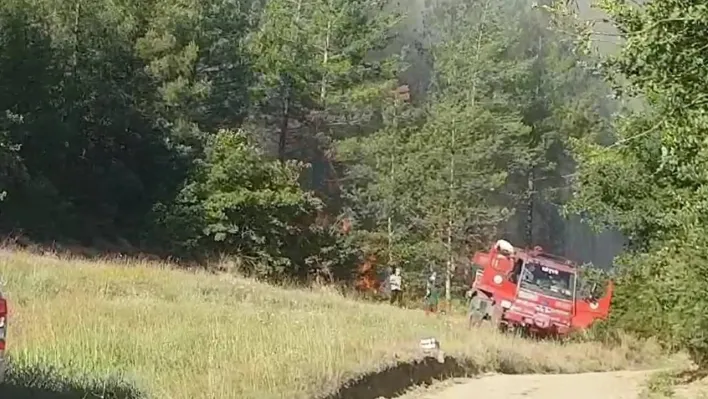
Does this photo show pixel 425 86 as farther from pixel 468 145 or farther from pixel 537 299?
pixel 537 299

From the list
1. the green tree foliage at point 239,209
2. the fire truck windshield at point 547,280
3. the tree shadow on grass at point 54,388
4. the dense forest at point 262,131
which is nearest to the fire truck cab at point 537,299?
the fire truck windshield at point 547,280

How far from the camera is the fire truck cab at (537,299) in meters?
26.8

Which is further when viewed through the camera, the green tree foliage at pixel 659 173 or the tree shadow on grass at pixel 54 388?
the tree shadow on grass at pixel 54 388

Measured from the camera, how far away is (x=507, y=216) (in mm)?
52281

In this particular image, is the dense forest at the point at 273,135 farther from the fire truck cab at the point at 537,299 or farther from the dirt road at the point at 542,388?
the dirt road at the point at 542,388

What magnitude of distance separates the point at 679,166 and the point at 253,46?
4960 centimetres

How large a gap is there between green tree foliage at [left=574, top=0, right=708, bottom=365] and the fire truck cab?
104 centimetres

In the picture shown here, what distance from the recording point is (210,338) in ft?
44.7

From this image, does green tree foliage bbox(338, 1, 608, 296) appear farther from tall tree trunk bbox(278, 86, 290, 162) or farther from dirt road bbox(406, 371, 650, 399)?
dirt road bbox(406, 371, 650, 399)

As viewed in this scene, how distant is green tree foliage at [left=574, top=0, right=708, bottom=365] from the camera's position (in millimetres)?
7562

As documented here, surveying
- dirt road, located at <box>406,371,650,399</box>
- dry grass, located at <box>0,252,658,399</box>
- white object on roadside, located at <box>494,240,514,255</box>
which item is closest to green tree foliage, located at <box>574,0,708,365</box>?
dirt road, located at <box>406,371,650,399</box>

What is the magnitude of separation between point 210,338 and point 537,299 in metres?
14.7

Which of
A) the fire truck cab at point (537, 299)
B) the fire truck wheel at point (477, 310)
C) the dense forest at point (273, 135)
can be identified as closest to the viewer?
the fire truck cab at point (537, 299)

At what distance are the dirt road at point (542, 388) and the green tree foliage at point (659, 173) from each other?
1.33 m
